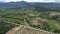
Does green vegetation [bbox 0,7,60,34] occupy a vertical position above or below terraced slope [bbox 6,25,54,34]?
above

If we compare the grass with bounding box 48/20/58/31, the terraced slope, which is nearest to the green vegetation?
the grass with bounding box 48/20/58/31

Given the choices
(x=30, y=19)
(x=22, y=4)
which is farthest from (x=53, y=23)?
(x=22, y=4)

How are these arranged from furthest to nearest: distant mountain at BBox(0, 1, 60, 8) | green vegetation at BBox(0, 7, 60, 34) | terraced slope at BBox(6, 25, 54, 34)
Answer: distant mountain at BBox(0, 1, 60, 8)
green vegetation at BBox(0, 7, 60, 34)
terraced slope at BBox(6, 25, 54, 34)

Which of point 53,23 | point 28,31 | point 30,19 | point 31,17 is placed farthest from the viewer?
point 31,17

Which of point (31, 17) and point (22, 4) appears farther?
point (22, 4)

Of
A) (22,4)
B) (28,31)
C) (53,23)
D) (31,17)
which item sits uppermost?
(22,4)

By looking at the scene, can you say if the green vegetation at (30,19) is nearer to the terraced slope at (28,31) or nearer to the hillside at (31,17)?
the hillside at (31,17)

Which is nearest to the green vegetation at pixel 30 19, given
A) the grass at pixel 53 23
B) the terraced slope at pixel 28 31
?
the grass at pixel 53 23

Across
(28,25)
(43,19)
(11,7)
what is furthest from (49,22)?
(11,7)

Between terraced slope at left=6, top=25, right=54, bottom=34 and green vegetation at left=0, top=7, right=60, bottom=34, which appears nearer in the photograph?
terraced slope at left=6, top=25, right=54, bottom=34

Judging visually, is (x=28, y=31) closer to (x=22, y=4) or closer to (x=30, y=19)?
(x=30, y=19)

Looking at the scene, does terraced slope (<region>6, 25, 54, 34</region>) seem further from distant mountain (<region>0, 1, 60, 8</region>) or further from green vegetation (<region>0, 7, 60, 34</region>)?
distant mountain (<region>0, 1, 60, 8</region>)
